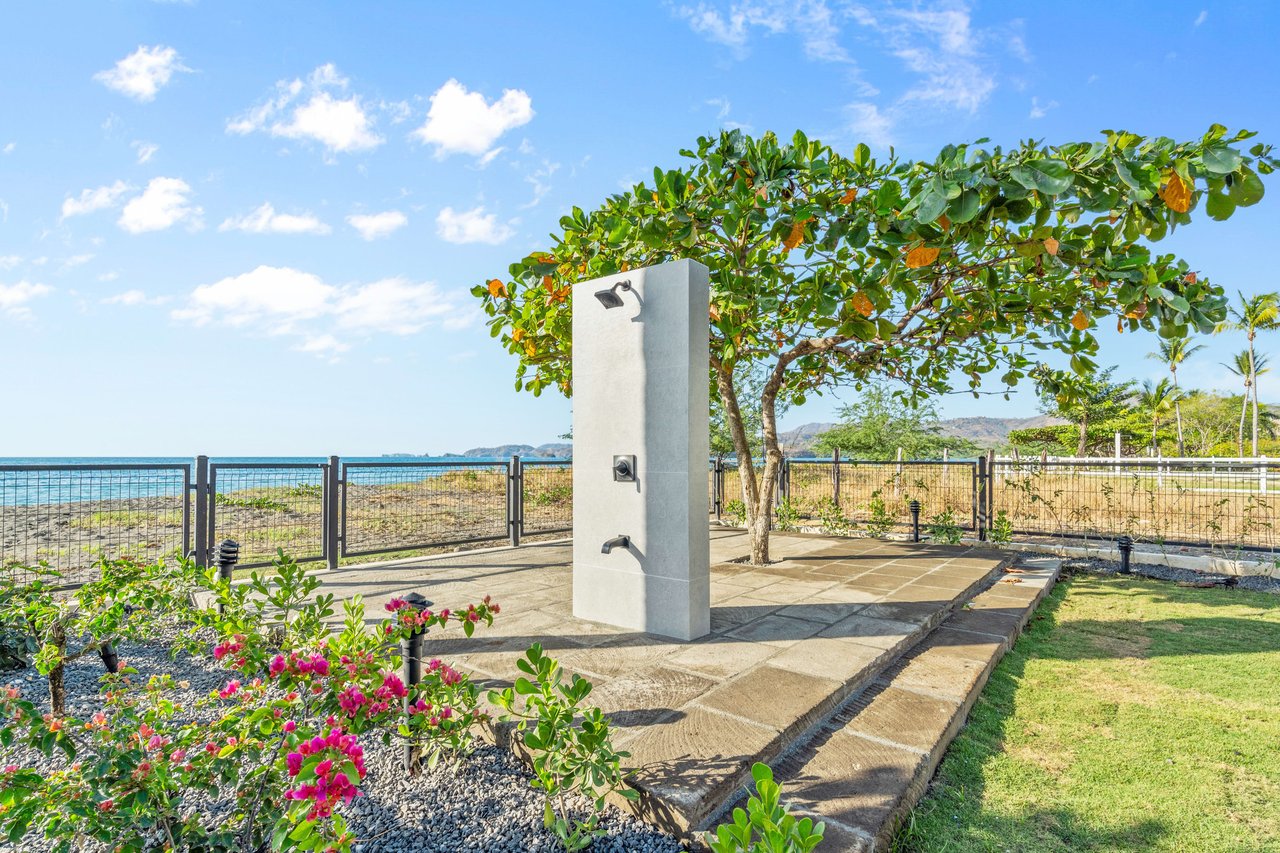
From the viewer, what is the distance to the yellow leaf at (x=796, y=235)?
355 cm

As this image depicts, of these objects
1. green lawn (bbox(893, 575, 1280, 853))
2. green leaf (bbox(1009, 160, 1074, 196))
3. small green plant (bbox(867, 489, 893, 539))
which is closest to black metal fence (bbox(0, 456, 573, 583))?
small green plant (bbox(867, 489, 893, 539))

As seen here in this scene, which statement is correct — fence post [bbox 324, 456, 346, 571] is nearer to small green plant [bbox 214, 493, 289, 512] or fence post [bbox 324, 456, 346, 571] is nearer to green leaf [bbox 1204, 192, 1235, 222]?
small green plant [bbox 214, 493, 289, 512]

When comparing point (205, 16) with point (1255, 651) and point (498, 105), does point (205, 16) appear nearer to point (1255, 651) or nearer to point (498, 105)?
point (498, 105)

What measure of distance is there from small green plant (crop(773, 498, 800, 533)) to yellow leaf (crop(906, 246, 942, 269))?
19.8ft

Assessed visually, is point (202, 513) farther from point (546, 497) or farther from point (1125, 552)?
point (1125, 552)

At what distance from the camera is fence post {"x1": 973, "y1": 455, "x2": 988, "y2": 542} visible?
7.82 meters

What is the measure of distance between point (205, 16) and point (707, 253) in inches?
184

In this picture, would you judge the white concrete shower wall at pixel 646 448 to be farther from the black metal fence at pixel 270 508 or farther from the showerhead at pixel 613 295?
the black metal fence at pixel 270 508

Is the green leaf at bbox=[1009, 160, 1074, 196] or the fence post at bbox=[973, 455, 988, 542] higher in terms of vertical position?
the green leaf at bbox=[1009, 160, 1074, 196]

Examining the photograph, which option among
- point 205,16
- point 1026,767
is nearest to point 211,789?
point 1026,767

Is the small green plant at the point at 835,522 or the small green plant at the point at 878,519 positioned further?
the small green plant at the point at 835,522

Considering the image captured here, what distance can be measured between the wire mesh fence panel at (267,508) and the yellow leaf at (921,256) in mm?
5616

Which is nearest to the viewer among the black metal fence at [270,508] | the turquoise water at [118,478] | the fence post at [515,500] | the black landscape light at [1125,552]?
the turquoise water at [118,478]

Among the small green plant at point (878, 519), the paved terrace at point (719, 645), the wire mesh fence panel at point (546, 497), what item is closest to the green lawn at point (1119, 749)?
the paved terrace at point (719, 645)
